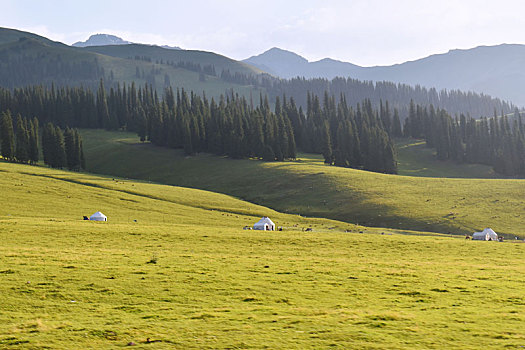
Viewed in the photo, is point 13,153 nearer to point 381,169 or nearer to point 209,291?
point 381,169

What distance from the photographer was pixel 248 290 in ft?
89.5

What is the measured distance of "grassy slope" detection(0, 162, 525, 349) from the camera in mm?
Answer: 19125

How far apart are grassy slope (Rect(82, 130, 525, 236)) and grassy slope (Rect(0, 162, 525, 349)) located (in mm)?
30221

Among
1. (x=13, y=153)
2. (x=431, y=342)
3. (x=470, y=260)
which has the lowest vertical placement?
(x=470, y=260)

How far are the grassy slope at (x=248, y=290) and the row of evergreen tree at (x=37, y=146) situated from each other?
9081cm

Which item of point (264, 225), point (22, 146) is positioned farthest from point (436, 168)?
point (22, 146)

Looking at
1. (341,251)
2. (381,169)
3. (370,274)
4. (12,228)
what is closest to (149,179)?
(381,169)

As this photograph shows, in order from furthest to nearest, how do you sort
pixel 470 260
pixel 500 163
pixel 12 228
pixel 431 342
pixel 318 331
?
pixel 500 163
pixel 12 228
pixel 470 260
pixel 318 331
pixel 431 342

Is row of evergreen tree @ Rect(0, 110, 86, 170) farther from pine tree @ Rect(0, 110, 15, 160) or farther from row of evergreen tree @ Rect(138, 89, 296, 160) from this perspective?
row of evergreen tree @ Rect(138, 89, 296, 160)

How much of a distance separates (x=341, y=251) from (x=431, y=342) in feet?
86.3

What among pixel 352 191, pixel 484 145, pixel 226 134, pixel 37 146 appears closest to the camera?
pixel 352 191

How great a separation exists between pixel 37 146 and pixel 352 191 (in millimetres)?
86842

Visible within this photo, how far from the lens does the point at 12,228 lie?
158 ft

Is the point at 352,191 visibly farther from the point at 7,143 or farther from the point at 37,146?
the point at 7,143
